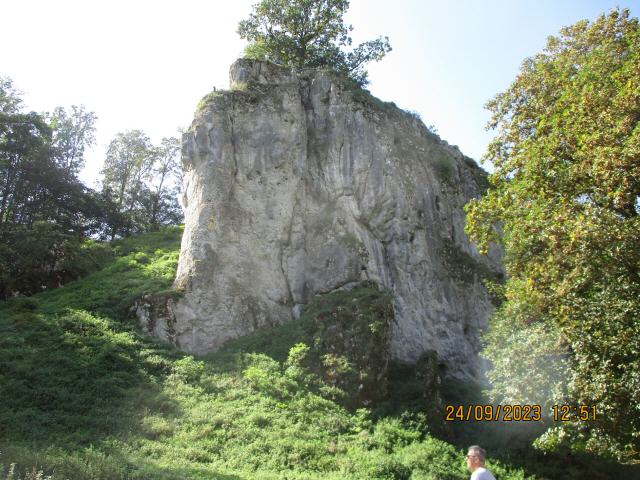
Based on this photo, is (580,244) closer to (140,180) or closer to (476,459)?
(476,459)

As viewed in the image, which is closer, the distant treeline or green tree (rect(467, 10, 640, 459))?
green tree (rect(467, 10, 640, 459))

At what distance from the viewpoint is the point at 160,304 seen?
18672mm

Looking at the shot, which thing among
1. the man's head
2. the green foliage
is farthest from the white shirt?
the green foliage

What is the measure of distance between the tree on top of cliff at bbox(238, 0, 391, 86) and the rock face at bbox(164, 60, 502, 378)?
4676 millimetres

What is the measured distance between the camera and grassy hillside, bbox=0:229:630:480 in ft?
36.6

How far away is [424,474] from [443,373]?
8.91 meters

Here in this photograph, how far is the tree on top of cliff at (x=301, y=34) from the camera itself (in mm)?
29312

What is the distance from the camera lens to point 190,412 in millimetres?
13648

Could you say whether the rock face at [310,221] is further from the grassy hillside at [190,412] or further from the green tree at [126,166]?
the green tree at [126,166]

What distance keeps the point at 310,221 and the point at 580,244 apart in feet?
42.2

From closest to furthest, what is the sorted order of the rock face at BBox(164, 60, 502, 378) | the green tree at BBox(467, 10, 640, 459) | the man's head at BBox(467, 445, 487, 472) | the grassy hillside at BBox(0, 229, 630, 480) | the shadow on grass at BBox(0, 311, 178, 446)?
the man's head at BBox(467, 445, 487, 472)
the green tree at BBox(467, 10, 640, 459)
the grassy hillside at BBox(0, 229, 630, 480)
the shadow on grass at BBox(0, 311, 178, 446)
the rock face at BBox(164, 60, 502, 378)

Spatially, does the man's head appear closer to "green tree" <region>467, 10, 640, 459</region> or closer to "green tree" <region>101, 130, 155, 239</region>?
"green tree" <region>467, 10, 640, 459</region>
